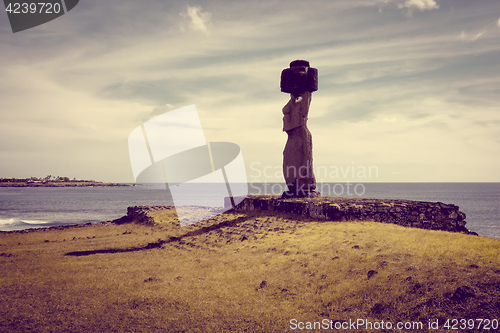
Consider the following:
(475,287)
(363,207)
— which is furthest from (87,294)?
(363,207)

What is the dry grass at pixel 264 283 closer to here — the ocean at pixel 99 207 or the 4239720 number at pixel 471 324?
the 4239720 number at pixel 471 324

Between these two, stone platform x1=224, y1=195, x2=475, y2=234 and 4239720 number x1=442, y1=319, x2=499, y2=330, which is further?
stone platform x1=224, y1=195, x2=475, y2=234

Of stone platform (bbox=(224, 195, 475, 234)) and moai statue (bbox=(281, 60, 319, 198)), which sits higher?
moai statue (bbox=(281, 60, 319, 198))

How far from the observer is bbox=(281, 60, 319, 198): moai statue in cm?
1628

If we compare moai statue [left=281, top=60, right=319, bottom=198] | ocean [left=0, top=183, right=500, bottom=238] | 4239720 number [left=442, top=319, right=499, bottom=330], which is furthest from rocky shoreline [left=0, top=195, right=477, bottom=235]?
ocean [left=0, top=183, right=500, bottom=238]

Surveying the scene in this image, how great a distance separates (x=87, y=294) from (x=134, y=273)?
1.87m

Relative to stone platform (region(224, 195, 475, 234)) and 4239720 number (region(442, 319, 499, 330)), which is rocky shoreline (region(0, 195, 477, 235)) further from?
4239720 number (region(442, 319, 499, 330))

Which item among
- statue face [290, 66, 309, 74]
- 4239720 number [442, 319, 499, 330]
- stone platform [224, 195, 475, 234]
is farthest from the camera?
statue face [290, 66, 309, 74]

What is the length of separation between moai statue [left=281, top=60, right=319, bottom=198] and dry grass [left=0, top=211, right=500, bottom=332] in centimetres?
407

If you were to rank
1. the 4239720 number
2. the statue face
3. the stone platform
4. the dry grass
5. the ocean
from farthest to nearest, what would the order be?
the ocean < the statue face < the stone platform < the dry grass < the 4239720 number

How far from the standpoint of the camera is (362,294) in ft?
21.4

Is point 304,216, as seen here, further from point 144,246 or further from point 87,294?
point 87,294

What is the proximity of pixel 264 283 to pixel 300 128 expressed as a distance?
33.0 feet

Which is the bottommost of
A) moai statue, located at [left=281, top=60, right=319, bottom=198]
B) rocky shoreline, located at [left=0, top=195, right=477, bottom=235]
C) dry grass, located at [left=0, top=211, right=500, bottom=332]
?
dry grass, located at [left=0, top=211, right=500, bottom=332]
